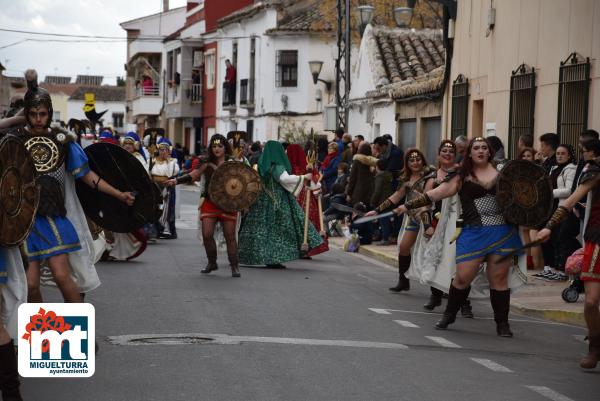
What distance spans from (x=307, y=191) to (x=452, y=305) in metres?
7.30

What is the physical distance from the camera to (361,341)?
9508 millimetres

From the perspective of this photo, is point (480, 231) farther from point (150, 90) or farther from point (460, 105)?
point (150, 90)

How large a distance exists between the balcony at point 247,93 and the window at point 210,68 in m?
6.86

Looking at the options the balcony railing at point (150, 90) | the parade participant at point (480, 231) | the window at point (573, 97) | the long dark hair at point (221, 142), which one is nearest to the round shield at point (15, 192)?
the parade participant at point (480, 231)

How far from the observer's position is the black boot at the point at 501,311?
10523 millimetres

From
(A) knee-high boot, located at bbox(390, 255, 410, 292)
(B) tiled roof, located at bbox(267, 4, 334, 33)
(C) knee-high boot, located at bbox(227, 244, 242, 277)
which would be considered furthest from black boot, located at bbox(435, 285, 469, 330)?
(B) tiled roof, located at bbox(267, 4, 334, 33)

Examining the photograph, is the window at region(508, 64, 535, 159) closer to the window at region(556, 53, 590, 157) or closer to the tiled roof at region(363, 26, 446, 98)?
the window at region(556, 53, 590, 157)

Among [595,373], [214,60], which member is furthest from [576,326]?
[214,60]

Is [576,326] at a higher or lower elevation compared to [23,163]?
lower

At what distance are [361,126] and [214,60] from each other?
84.6ft

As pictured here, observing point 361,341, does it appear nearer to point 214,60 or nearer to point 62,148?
point 62,148

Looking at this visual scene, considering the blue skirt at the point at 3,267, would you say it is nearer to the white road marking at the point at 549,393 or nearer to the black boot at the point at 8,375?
the black boot at the point at 8,375

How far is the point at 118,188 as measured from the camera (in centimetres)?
905

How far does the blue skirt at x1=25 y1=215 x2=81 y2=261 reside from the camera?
801 cm
